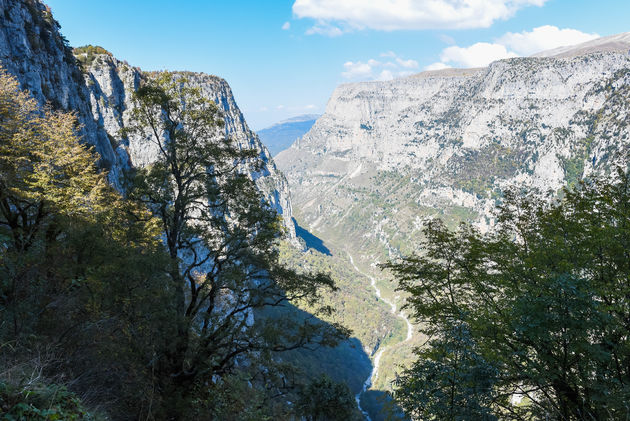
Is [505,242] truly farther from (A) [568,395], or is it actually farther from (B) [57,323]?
(B) [57,323]

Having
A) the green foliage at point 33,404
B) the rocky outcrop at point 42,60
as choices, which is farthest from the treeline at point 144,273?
the rocky outcrop at point 42,60

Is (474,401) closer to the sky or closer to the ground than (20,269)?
closer to the ground

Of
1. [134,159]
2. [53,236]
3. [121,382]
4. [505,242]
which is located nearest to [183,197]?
[53,236]

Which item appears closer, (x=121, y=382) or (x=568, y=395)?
(x=121, y=382)

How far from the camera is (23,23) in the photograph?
148 feet

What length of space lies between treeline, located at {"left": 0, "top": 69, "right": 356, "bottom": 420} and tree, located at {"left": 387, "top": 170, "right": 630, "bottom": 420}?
6440 millimetres

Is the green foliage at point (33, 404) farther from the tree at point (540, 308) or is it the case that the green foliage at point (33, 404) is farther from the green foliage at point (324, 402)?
the green foliage at point (324, 402)

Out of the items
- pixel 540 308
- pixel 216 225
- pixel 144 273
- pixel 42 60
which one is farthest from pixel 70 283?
pixel 42 60

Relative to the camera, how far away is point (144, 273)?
12.3 meters

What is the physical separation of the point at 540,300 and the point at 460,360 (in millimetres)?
3532

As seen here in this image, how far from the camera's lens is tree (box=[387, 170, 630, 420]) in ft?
31.3

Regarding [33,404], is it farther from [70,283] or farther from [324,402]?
[324,402]

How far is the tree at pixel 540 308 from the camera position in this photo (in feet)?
31.3

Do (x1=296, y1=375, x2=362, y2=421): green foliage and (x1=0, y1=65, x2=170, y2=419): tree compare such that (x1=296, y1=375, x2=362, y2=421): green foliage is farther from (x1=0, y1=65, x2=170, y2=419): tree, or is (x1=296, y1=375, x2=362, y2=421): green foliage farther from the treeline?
(x1=0, y1=65, x2=170, y2=419): tree
